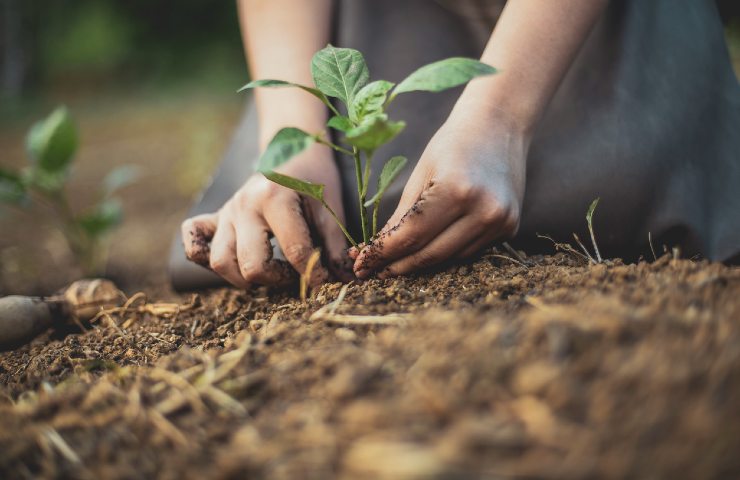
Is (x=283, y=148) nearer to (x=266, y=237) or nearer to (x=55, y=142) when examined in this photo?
(x=266, y=237)

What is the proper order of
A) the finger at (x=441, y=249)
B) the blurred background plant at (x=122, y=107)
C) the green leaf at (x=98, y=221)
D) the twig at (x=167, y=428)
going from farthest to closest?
the blurred background plant at (x=122, y=107), the green leaf at (x=98, y=221), the finger at (x=441, y=249), the twig at (x=167, y=428)

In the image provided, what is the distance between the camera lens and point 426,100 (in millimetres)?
1463

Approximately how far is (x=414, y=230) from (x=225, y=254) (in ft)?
1.47

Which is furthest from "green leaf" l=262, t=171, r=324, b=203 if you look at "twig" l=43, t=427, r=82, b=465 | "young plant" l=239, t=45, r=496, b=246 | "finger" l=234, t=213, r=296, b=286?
"twig" l=43, t=427, r=82, b=465

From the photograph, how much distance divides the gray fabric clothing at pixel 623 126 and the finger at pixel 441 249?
344 millimetres

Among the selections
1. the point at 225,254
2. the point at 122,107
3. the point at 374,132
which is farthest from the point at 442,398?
the point at 122,107

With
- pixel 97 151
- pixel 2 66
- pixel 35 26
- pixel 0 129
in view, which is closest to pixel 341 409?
pixel 97 151

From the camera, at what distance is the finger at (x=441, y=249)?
3.24 feet

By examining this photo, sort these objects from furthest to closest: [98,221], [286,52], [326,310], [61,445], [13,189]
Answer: [98,221], [13,189], [286,52], [326,310], [61,445]

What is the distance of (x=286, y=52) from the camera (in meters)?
1.55

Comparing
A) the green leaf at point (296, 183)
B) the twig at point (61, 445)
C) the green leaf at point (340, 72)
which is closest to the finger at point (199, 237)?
the green leaf at point (296, 183)

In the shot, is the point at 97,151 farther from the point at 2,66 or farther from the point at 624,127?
the point at 2,66

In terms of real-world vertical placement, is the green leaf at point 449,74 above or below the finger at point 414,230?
above

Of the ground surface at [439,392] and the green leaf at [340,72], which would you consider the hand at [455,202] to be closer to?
the ground surface at [439,392]
